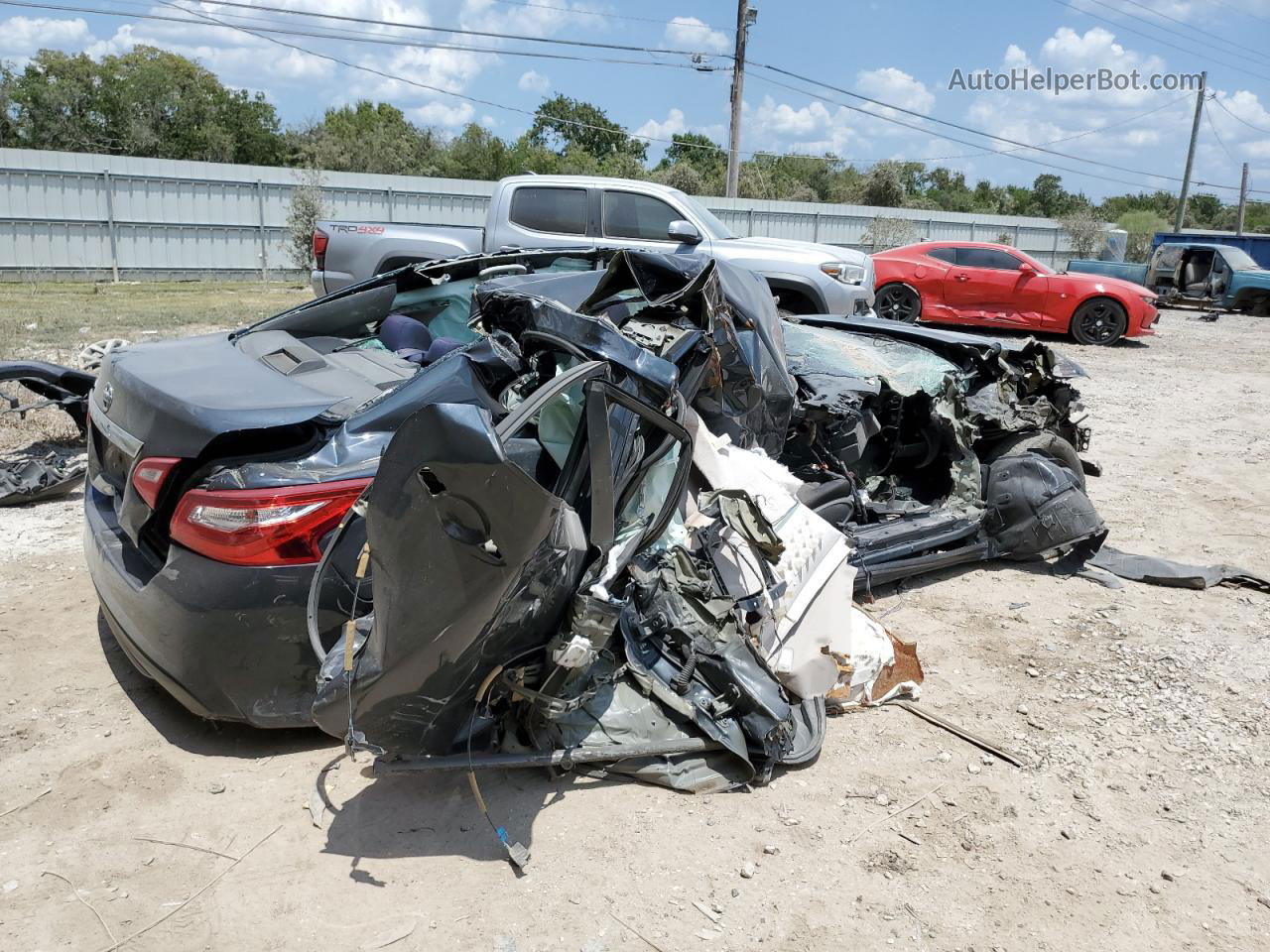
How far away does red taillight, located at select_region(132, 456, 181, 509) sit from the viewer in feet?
9.00

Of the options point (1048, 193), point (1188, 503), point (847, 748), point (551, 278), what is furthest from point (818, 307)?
point (1048, 193)

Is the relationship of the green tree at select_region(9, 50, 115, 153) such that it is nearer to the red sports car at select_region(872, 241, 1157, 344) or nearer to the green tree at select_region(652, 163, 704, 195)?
the green tree at select_region(652, 163, 704, 195)

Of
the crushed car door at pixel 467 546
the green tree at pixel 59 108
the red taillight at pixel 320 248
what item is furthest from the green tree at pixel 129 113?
the crushed car door at pixel 467 546

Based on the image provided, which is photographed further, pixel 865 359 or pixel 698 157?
pixel 698 157

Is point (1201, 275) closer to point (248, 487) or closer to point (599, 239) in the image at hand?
point (599, 239)

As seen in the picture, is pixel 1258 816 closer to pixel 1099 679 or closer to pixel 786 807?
pixel 1099 679

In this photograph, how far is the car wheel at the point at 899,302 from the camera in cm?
1539

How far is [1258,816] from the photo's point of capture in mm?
2918

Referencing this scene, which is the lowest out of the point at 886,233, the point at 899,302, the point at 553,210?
the point at 899,302

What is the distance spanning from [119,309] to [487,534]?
14.7m

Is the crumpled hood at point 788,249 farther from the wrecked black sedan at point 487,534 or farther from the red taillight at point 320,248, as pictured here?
the wrecked black sedan at point 487,534

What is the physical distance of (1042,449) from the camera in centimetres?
523

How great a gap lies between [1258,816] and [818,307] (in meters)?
7.30

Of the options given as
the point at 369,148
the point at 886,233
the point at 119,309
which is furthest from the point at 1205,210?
the point at 119,309
